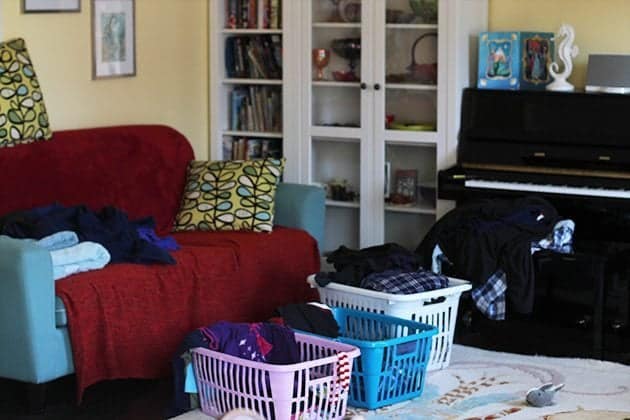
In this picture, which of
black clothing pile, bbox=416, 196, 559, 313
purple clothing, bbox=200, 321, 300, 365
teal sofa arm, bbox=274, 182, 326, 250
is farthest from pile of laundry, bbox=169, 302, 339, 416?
teal sofa arm, bbox=274, 182, 326, 250

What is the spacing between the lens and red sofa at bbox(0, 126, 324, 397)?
3881 mm

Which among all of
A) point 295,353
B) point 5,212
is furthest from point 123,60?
point 295,353

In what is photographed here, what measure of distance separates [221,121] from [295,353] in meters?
2.34

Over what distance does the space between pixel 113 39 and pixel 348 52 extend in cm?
110

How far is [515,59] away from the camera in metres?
5.32

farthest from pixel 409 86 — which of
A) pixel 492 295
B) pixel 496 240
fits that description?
pixel 492 295

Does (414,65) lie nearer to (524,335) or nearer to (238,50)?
(238,50)

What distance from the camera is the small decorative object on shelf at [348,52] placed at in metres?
5.63

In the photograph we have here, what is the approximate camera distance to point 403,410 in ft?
12.9

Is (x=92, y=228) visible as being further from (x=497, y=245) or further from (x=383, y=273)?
(x=497, y=245)

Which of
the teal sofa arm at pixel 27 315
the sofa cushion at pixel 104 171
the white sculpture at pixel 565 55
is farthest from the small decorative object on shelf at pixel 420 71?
the teal sofa arm at pixel 27 315

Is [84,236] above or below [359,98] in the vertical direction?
below

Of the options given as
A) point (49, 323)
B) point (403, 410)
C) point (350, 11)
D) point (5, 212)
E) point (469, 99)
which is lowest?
point (403, 410)

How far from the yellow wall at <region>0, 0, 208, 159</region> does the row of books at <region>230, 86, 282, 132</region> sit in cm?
16
